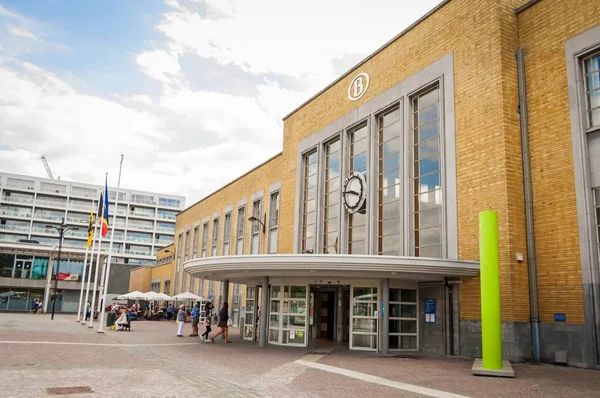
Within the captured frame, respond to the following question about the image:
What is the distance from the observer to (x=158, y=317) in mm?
44406

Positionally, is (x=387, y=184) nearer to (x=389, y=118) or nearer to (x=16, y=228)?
(x=389, y=118)

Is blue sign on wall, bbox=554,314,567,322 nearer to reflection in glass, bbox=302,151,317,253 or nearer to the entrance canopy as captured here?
the entrance canopy

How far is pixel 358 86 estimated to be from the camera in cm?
2531

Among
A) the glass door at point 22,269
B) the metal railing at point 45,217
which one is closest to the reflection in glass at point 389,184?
the glass door at point 22,269

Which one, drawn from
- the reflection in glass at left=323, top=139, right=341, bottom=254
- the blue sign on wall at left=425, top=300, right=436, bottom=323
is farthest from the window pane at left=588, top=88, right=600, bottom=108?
the reflection in glass at left=323, top=139, right=341, bottom=254

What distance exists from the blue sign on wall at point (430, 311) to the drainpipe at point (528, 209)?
3504mm

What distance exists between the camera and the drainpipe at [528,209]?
16.1 meters

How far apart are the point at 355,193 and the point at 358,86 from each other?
5200 mm

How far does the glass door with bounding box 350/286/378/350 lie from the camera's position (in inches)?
761

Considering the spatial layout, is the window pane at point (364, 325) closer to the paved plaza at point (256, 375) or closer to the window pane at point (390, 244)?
the paved plaza at point (256, 375)

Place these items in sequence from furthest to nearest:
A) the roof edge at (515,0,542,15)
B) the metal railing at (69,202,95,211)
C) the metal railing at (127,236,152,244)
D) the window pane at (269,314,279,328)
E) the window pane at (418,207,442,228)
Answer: the metal railing at (127,236,152,244) → the metal railing at (69,202,95,211) → the window pane at (269,314,279,328) → the window pane at (418,207,442,228) → the roof edge at (515,0,542,15)

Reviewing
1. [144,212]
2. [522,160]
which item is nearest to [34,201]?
[144,212]

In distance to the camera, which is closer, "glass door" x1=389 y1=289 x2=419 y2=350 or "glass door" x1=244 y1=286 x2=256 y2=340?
"glass door" x1=389 y1=289 x2=419 y2=350

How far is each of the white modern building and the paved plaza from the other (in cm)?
4863
